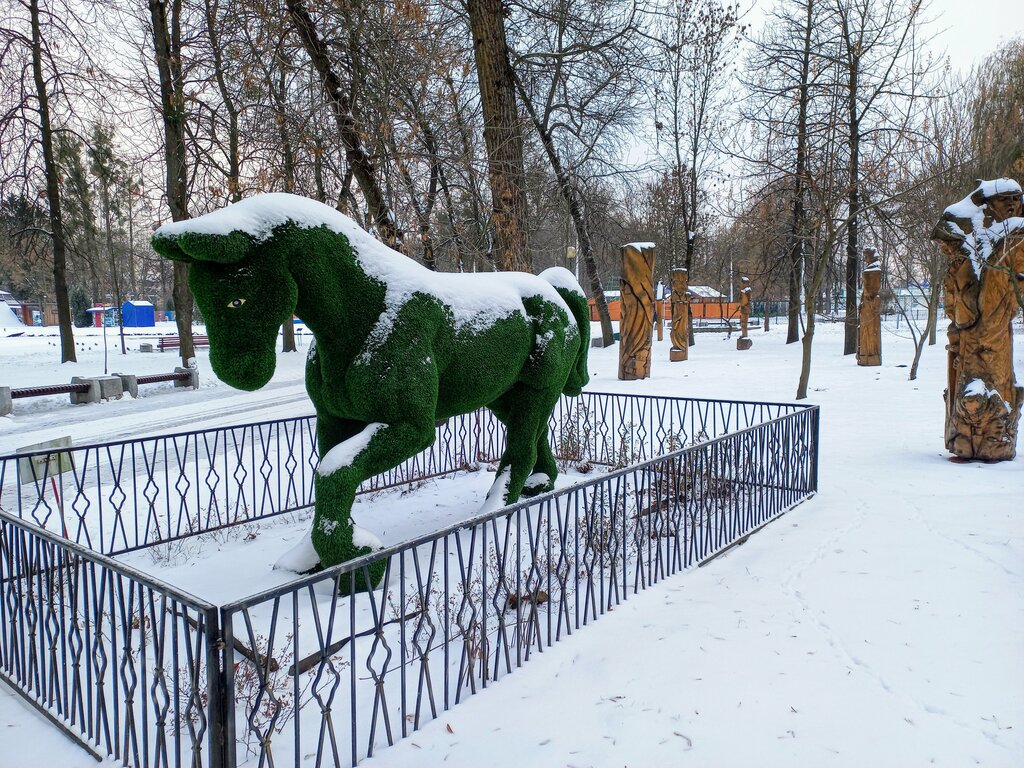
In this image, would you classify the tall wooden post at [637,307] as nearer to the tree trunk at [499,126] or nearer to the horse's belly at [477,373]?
the tree trunk at [499,126]

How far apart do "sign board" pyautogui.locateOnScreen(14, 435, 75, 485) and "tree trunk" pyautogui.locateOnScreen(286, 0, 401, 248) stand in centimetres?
417

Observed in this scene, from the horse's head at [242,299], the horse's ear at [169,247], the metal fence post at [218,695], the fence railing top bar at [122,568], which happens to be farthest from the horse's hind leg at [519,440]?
the metal fence post at [218,695]

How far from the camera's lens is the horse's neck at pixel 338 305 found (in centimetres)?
362

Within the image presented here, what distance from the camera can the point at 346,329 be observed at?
3.80m

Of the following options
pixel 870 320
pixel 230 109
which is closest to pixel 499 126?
pixel 230 109

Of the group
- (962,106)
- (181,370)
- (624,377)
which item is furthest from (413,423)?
(962,106)

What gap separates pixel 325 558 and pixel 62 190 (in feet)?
54.2

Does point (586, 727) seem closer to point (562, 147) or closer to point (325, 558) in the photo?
point (325, 558)

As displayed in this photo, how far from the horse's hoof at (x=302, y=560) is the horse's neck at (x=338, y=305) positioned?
48.8 inches

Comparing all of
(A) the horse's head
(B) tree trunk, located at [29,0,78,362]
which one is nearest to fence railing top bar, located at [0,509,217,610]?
(A) the horse's head

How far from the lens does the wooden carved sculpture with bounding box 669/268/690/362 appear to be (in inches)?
728

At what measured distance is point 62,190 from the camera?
16031mm

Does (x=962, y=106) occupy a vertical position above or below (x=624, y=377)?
above

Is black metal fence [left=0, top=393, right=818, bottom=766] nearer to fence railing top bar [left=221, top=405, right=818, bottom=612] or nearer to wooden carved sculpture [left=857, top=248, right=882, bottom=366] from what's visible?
fence railing top bar [left=221, top=405, right=818, bottom=612]
